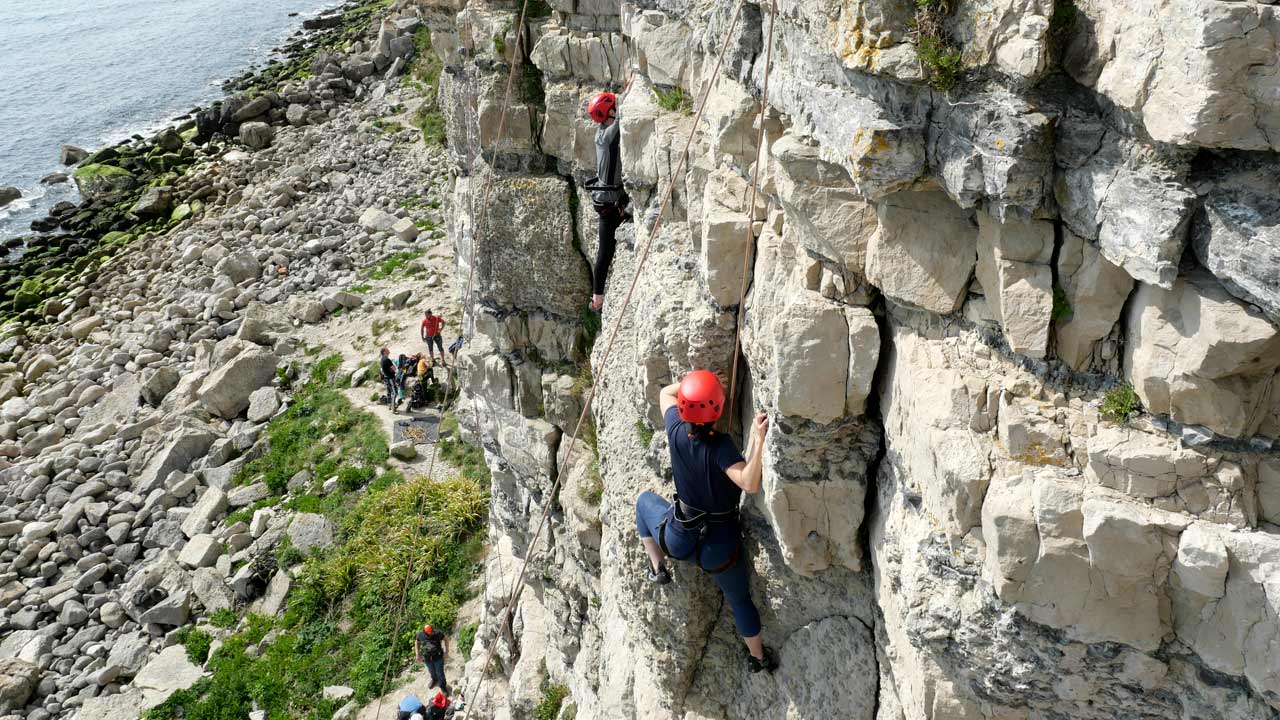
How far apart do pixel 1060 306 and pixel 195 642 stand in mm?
20095

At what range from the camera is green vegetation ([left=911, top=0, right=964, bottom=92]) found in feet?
14.0

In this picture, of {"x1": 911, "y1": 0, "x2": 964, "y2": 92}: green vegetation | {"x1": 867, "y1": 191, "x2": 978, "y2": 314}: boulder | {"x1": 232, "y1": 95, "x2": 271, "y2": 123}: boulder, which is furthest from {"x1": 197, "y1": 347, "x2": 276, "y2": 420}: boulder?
{"x1": 911, "y1": 0, "x2": 964, "y2": 92}: green vegetation

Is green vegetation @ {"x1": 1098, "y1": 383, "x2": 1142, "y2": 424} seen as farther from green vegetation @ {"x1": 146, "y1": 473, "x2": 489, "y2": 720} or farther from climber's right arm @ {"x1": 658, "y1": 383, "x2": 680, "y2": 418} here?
green vegetation @ {"x1": 146, "y1": 473, "x2": 489, "y2": 720}

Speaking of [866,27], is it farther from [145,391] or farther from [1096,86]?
[145,391]

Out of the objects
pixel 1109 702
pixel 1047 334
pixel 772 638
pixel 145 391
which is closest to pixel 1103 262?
pixel 1047 334

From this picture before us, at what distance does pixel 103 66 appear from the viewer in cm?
5541

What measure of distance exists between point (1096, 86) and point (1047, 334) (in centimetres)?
112

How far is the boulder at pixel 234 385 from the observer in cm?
2578

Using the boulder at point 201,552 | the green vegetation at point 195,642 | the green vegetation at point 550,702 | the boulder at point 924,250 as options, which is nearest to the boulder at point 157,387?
the boulder at point 201,552

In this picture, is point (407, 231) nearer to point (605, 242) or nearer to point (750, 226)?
point (605, 242)

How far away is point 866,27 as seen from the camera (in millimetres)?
4555

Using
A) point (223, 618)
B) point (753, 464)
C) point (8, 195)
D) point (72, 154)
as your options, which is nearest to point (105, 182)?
point (72, 154)

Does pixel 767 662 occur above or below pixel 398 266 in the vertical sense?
above

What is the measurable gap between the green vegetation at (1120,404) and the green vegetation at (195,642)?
19654 mm
